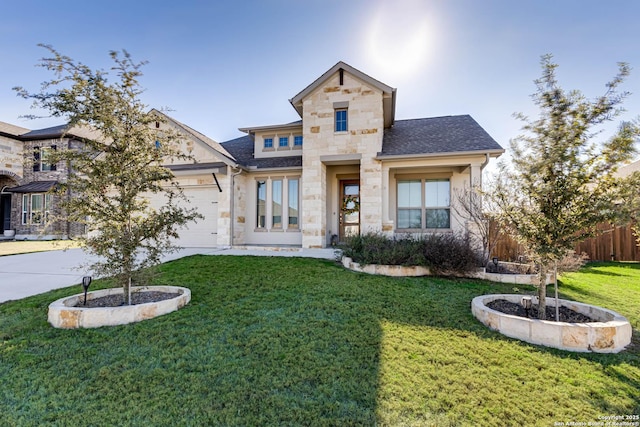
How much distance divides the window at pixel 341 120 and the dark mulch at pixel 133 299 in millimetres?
8004

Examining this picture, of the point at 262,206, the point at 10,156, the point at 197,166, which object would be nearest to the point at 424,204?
the point at 262,206

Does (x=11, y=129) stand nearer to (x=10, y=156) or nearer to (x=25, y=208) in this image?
(x=10, y=156)

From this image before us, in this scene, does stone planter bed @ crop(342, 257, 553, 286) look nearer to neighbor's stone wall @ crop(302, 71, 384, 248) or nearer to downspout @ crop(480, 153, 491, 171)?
neighbor's stone wall @ crop(302, 71, 384, 248)

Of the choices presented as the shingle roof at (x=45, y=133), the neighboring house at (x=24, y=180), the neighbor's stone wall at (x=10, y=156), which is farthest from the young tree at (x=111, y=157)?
the neighbor's stone wall at (x=10, y=156)

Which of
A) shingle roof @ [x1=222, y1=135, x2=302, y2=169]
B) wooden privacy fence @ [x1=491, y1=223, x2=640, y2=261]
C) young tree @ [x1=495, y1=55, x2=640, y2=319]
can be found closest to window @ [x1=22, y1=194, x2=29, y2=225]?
shingle roof @ [x1=222, y1=135, x2=302, y2=169]

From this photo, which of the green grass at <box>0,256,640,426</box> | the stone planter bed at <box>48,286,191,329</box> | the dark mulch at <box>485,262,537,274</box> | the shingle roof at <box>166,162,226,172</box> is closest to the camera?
the green grass at <box>0,256,640,426</box>

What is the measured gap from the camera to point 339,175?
12.0m

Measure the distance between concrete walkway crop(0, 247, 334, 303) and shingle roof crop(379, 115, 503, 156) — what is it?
4.75 meters

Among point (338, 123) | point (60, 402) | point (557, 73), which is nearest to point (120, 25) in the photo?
point (338, 123)

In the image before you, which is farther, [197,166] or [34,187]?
[34,187]

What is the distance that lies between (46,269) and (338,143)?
9.56 metres

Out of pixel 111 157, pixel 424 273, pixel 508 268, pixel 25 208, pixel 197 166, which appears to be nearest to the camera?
pixel 111 157

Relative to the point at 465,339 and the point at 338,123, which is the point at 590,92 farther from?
the point at 338,123

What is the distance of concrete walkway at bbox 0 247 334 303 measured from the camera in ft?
19.7
